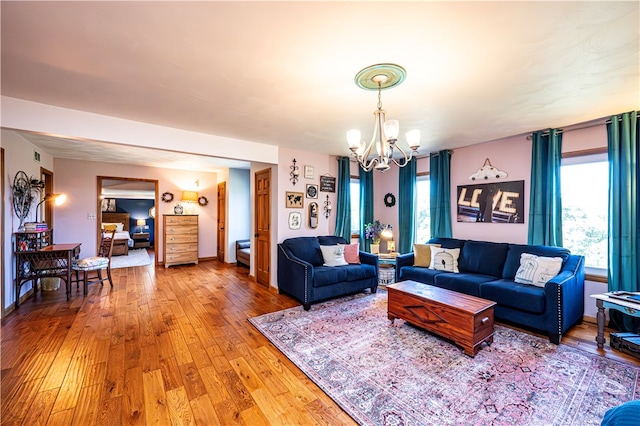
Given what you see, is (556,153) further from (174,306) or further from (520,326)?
(174,306)

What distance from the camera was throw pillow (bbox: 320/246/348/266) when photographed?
4258mm

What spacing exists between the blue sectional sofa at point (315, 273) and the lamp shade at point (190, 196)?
12.0ft

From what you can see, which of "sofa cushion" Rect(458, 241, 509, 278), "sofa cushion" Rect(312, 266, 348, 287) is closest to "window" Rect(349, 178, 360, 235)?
"sofa cushion" Rect(312, 266, 348, 287)

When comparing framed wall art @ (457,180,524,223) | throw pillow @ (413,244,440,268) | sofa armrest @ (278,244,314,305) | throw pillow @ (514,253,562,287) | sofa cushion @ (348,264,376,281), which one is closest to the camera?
throw pillow @ (514,253,562,287)

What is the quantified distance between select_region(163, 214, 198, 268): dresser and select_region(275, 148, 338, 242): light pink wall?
325cm

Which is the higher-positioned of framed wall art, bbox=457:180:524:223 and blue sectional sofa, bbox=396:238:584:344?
framed wall art, bbox=457:180:524:223

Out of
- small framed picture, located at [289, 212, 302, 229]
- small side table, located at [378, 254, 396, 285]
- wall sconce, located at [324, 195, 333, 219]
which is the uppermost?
wall sconce, located at [324, 195, 333, 219]

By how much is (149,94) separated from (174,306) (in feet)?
9.11

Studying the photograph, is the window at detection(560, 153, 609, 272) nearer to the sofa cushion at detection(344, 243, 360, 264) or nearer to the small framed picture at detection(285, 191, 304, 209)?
the sofa cushion at detection(344, 243, 360, 264)

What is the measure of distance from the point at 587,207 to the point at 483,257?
138cm

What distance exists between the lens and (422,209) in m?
5.31

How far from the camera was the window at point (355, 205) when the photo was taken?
5750 millimetres

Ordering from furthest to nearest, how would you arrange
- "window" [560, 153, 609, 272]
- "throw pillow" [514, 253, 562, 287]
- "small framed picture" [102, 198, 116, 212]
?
"small framed picture" [102, 198, 116, 212] → "window" [560, 153, 609, 272] → "throw pillow" [514, 253, 562, 287]

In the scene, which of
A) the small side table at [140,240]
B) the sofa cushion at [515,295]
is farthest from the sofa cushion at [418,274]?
the small side table at [140,240]
